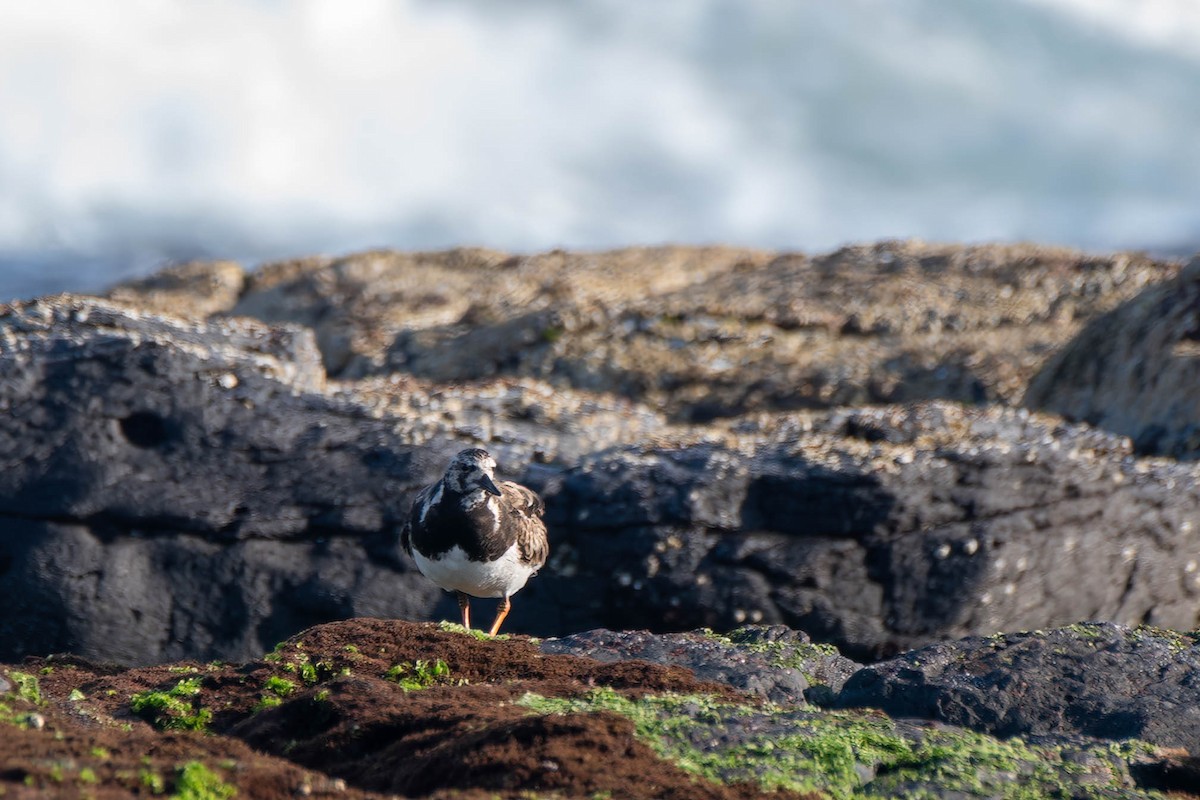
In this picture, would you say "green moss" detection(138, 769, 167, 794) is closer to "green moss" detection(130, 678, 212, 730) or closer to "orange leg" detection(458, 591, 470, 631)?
"green moss" detection(130, 678, 212, 730)

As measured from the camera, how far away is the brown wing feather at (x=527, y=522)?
12625mm

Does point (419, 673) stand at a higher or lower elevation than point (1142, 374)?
lower

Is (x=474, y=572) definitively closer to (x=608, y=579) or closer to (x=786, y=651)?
(x=608, y=579)

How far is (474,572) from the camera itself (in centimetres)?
1221

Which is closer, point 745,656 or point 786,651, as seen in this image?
point 745,656

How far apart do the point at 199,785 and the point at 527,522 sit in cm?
676

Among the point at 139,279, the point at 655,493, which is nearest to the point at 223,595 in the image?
the point at 655,493

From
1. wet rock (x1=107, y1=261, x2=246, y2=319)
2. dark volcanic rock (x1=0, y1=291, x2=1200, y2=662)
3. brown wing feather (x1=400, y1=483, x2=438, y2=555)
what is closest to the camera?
brown wing feather (x1=400, y1=483, x2=438, y2=555)

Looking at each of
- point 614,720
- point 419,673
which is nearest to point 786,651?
point 419,673

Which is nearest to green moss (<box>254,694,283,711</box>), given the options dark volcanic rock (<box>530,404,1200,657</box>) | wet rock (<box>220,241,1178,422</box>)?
dark volcanic rock (<box>530,404,1200,657</box>)

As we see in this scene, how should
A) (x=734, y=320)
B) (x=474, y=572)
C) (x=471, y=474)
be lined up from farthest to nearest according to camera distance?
(x=734, y=320), (x=471, y=474), (x=474, y=572)

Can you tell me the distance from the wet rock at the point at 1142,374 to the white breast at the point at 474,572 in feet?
33.7

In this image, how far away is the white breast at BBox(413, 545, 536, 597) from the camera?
12.1m

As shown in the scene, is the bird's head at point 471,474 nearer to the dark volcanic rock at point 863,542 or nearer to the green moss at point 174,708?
the dark volcanic rock at point 863,542
